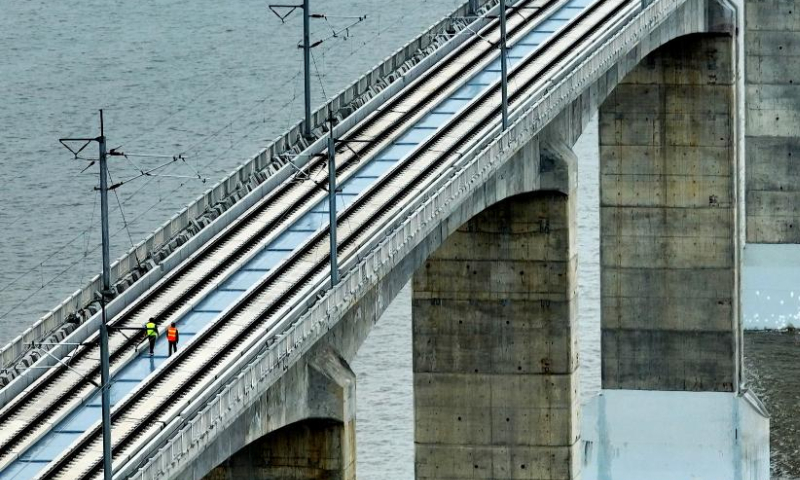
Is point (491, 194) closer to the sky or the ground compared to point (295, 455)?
closer to the sky

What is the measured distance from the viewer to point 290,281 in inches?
2753

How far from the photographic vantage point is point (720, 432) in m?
96.0

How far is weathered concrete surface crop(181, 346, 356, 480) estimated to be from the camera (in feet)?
211

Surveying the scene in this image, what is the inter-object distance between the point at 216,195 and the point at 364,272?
30.0ft

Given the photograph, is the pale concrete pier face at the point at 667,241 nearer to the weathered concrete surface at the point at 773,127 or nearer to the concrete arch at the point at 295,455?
the weathered concrete surface at the point at 773,127

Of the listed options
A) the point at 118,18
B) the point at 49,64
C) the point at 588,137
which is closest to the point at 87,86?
the point at 49,64

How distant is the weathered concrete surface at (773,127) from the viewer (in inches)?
4614

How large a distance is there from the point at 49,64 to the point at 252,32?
13.8 meters

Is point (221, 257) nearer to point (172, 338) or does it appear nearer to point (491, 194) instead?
point (172, 338)

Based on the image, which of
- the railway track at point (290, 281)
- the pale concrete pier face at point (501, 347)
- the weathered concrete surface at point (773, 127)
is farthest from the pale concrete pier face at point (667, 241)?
the weathered concrete surface at point (773, 127)

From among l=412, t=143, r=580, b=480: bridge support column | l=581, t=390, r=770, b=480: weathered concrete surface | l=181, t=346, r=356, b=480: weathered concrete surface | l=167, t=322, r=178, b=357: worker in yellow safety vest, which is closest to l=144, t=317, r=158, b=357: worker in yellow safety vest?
l=167, t=322, r=178, b=357: worker in yellow safety vest

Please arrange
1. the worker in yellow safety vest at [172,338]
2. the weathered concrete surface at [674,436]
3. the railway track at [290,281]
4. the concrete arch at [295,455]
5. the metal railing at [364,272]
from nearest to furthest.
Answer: the metal railing at [364,272] → the railway track at [290,281] → the worker in yellow safety vest at [172,338] → the concrete arch at [295,455] → the weathered concrete surface at [674,436]

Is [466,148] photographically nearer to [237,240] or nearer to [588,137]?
[237,240]

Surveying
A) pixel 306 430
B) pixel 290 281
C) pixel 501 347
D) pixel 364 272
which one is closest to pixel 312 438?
pixel 306 430
